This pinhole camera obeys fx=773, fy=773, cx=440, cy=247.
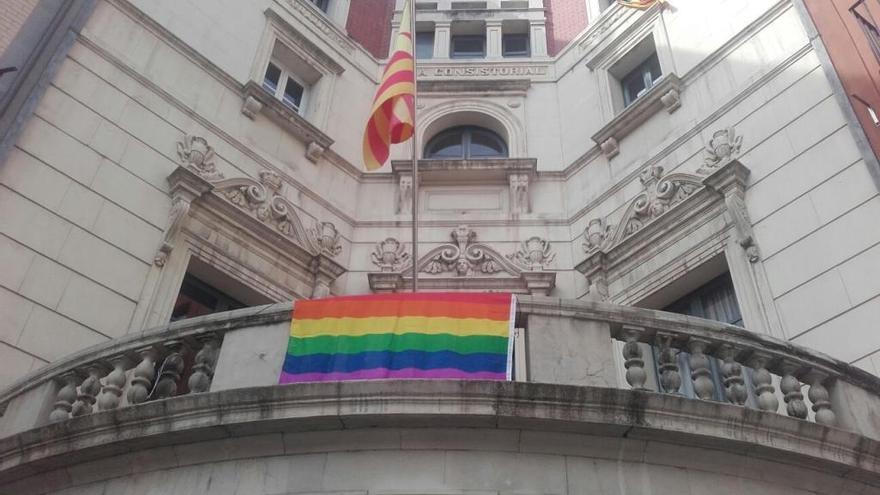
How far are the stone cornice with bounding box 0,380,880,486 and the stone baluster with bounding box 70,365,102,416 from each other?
492 mm

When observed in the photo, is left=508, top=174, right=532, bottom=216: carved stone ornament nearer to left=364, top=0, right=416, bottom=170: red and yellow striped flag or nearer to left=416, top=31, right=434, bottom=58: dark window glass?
left=364, top=0, right=416, bottom=170: red and yellow striped flag

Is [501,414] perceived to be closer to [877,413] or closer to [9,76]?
[877,413]

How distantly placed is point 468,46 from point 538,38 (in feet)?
6.34

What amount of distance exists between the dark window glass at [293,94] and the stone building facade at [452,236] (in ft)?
0.29

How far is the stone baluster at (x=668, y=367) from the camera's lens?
724cm

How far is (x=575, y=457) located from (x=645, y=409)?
74 centimetres

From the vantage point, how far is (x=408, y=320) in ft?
25.3

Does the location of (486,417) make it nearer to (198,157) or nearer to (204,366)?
(204,366)

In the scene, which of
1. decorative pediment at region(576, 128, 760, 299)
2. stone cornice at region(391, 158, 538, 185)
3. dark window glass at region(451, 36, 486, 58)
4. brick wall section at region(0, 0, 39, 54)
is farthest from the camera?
dark window glass at region(451, 36, 486, 58)

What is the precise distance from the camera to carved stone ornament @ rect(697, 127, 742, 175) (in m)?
12.6

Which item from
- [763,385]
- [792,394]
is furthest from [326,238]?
[792,394]

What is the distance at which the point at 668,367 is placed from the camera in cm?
737

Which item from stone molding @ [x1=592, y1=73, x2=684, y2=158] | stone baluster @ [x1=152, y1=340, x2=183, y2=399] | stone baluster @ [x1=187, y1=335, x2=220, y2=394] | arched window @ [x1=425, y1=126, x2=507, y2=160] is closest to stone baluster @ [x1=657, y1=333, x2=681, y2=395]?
stone baluster @ [x1=187, y1=335, x2=220, y2=394]

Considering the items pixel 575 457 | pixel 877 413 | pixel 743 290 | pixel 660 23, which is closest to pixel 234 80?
pixel 660 23
